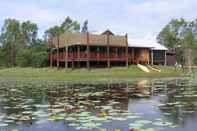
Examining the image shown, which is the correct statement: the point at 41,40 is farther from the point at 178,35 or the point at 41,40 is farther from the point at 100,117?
the point at 100,117

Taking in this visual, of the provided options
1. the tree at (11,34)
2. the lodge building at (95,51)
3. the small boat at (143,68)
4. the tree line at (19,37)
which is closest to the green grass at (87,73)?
the small boat at (143,68)

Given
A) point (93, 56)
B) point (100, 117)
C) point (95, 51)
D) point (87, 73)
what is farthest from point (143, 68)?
point (100, 117)

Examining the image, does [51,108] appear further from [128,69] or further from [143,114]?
[128,69]

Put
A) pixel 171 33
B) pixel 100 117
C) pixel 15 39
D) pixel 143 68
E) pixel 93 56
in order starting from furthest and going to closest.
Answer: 1. pixel 171 33
2. pixel 15 39
3. pixel 143 68
4. pixel 93 56
5. pixel 100 117

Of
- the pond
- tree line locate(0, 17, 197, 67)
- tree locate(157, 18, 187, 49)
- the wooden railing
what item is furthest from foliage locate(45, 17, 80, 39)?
the pond

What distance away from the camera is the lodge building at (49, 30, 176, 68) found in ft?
173

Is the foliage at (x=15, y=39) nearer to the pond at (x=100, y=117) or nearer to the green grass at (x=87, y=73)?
the green grass at (x=87, y=73)

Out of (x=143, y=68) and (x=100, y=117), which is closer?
(x=100, y=117)

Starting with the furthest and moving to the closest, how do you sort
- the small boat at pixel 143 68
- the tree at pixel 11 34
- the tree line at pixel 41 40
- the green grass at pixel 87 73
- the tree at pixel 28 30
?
1. the tree at pixel 28 30
2. the tree at pixel 11 34
3. the tree line at pixel 41 40
4. the small boat at pixel 143 68
5. the green grass at pixel 87 73

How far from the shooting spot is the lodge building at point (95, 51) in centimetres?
5269

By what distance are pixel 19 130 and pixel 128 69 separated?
40728mm

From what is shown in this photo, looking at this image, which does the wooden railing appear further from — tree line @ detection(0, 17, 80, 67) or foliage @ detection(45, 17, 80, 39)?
foliage @ detection(45, 17, 80, 39)

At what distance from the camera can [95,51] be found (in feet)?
179

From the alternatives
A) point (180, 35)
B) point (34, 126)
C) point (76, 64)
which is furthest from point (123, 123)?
point (180, 35)
